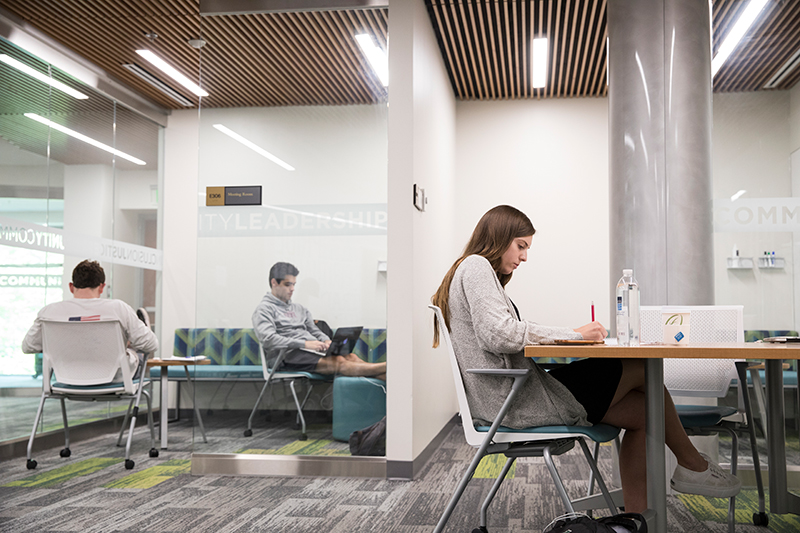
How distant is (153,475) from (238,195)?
1.79 metres

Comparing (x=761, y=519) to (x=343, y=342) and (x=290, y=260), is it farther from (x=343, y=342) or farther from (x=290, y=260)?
(x=290, y=260)

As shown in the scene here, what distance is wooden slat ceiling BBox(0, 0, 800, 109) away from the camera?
4.12 m

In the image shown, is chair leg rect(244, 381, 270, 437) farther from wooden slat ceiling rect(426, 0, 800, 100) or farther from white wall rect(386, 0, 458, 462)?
wooden slat ceiling rect(426, 0, 800, 100)

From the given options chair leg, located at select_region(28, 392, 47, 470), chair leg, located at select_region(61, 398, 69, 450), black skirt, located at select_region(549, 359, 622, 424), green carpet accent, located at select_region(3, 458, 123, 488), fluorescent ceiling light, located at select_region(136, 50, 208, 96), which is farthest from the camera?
fluorescent ceiling light, located at select_region(136, 50, 208, 96)

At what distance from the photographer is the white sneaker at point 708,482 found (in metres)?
2.26

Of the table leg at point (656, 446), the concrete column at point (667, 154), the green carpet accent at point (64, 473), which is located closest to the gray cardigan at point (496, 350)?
the table leg at point (656, 446)

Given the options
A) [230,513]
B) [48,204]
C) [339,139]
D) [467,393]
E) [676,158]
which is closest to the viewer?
[467,393]

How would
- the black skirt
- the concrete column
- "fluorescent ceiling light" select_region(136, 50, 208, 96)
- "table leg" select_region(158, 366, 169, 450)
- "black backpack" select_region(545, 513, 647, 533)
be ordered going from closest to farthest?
"black backpack" select_region(545, 513, 647, 533)
the black skirt
the concrete column
"table leg" select_region(158, 366, 169, 450)
"fluorescent ceiling light" select_region(136, 50, 208, 96)

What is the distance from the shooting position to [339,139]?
13.8 ft

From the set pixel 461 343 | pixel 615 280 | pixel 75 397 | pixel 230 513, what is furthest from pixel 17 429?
pixel 615 280

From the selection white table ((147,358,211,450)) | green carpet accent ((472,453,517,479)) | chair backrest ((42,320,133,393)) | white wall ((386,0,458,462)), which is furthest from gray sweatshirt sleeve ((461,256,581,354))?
chair backrest ((42,320,133,393))

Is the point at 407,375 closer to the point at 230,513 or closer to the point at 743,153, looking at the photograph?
the point at 230,513

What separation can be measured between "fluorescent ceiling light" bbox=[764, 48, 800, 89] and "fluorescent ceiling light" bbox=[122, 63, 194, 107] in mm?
4685

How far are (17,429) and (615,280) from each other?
417 centimetres
